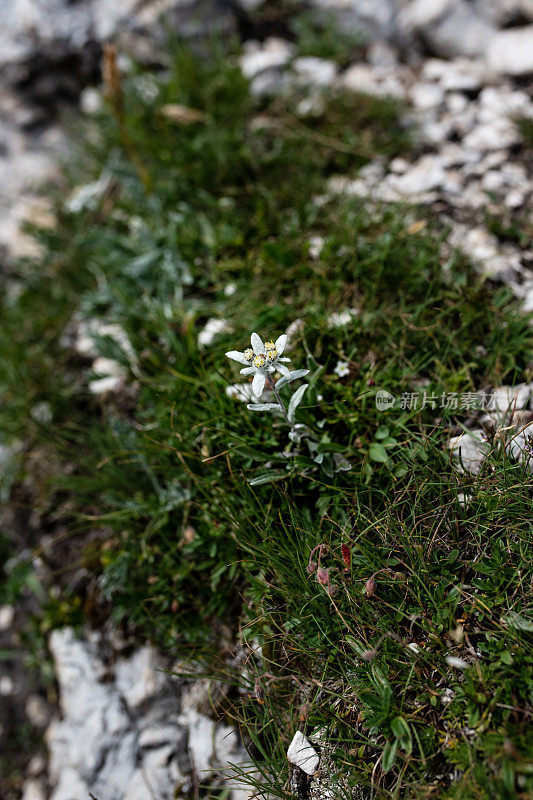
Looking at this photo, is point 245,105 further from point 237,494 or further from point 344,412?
point 237,494

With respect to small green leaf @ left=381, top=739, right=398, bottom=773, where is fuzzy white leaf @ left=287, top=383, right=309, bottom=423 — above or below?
above

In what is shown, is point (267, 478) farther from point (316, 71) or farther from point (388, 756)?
point (316, 71)

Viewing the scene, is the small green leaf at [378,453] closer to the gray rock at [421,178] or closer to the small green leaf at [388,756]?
the small green leaf at [388,756]

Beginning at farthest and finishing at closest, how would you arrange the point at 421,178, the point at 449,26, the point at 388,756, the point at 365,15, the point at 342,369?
the point at 365,15
the point at 449,26
the point at 421,178
the point at 342,369
the point at 388,756

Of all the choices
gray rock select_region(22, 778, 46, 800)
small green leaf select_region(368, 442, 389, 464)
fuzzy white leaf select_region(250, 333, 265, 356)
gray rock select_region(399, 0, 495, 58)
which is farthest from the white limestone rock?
gray rock select_region(399, 0, 495, 58)

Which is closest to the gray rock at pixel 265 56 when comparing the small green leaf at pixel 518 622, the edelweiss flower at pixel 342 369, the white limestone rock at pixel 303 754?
the edelweiss flower at pixel 342 369

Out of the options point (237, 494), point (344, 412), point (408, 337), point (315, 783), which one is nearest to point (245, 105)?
point (408, 337)

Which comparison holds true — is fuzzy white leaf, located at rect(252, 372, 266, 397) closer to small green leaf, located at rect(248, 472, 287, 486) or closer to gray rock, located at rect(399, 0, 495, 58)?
small green leaf, located at rect(248, 472, 287, 486)

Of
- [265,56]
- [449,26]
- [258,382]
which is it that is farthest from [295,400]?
[449,26]
